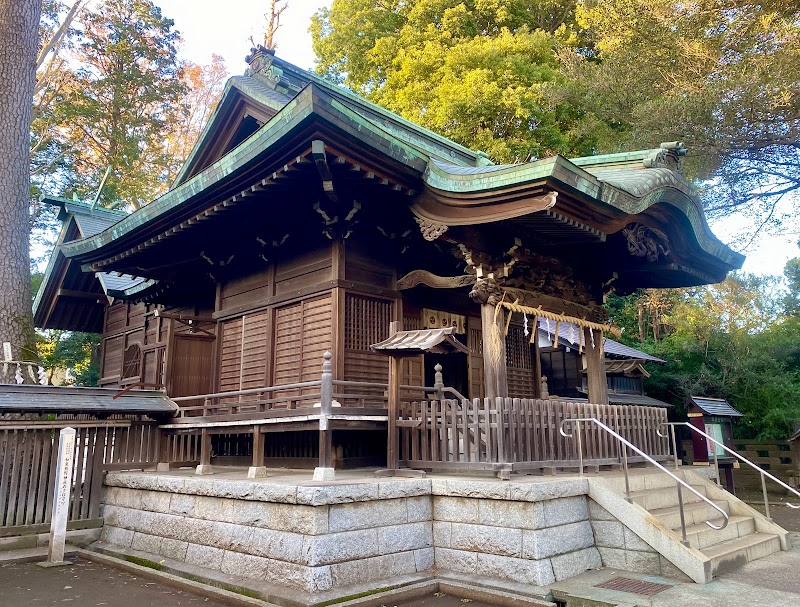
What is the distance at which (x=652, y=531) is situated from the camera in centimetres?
607

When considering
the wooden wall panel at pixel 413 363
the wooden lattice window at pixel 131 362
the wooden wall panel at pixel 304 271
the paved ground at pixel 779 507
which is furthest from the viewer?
the wooden lattice window at pixel 131 362

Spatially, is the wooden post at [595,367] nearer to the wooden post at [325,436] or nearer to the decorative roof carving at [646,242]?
the decorative roof carving at [646,242]

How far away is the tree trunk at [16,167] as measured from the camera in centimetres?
1225

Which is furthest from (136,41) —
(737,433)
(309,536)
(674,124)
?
(737,433)

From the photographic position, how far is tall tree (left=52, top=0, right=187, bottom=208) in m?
24.8

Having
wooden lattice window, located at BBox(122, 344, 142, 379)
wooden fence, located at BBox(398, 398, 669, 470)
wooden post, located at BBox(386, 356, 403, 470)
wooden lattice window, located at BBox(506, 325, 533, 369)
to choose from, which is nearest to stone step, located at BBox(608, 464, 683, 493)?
wooden fence, located at BBox(398, 398, 669, 470)

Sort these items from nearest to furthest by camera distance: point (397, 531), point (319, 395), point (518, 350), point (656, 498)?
point (397, 531) < point (656, 498) < point (319, 395) < point (518, 350)

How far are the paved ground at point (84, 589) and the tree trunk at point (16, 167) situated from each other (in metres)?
6.11

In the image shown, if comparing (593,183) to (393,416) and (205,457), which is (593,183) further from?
(205,457)

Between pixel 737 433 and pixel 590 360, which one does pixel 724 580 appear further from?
pixel 737 433

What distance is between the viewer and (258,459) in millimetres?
7844

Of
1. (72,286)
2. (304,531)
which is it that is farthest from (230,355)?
(72,286)

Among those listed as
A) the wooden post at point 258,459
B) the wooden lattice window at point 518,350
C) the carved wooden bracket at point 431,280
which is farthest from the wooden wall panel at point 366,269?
the wooden lattice window at point 518,350

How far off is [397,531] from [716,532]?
12.9 ft
